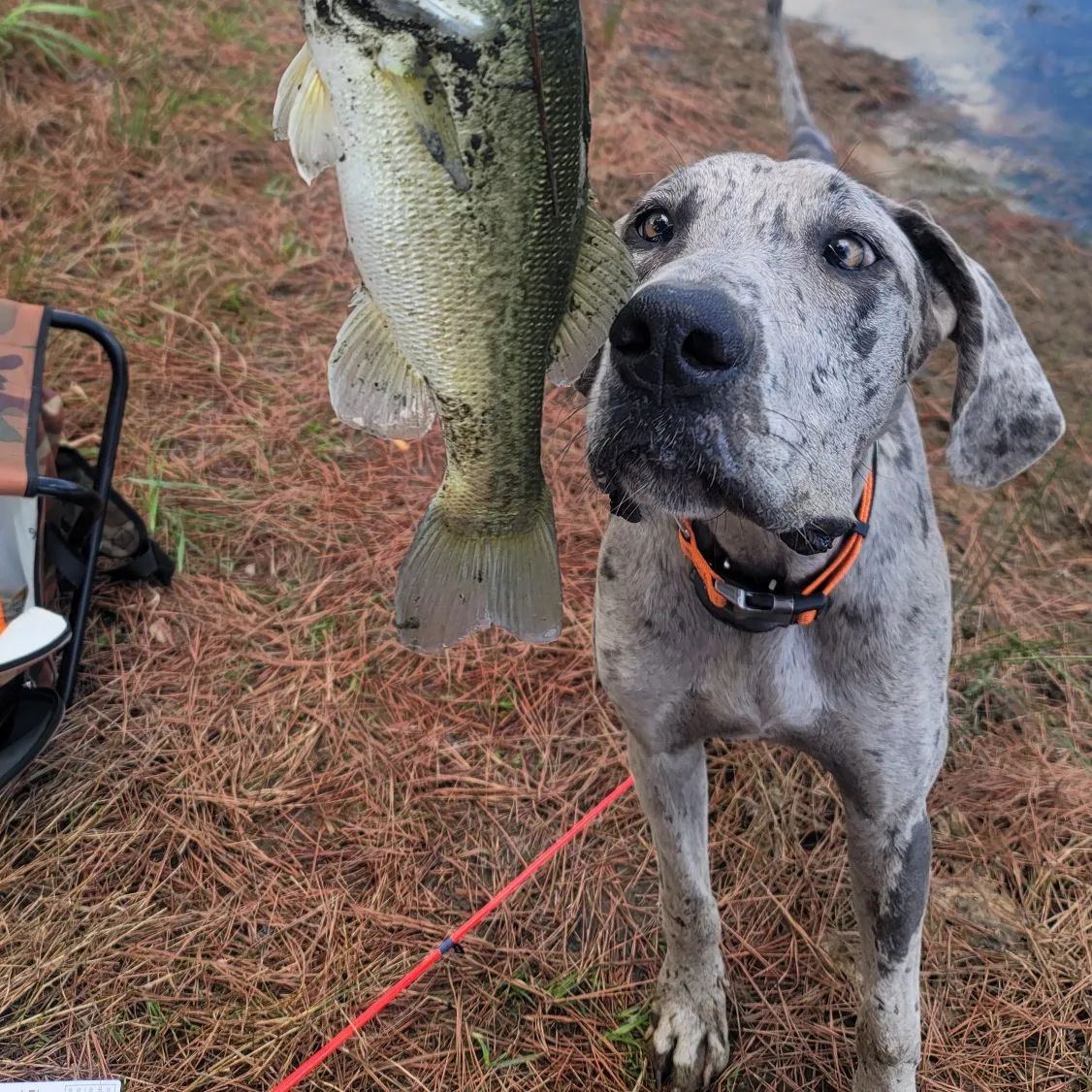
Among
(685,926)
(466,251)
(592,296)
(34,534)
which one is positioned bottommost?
(685,926)

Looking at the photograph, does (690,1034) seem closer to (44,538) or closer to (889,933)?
(889,933)

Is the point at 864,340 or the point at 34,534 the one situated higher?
the point at 864,340

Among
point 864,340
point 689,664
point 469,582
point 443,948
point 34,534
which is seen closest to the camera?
point 469,582

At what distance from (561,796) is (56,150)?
4.35m

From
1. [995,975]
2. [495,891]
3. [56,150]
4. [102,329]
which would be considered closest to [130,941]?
[495,891]

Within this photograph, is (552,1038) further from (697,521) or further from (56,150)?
(56,150)

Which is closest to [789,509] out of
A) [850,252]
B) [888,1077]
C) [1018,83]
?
[850,252]

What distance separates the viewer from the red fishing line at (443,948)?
2.48m

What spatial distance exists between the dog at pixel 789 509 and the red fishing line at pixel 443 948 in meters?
0.51

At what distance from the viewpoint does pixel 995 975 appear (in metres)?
2.73

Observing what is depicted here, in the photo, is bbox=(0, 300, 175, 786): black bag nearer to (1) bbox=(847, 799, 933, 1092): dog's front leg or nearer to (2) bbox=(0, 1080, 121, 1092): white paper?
(2) bbox=(0, 1080, 121, 1092): white paper

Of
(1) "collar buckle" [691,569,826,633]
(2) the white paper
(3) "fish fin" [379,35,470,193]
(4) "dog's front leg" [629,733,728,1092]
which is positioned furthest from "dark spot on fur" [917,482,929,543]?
(2) the white paper

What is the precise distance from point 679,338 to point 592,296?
143mm

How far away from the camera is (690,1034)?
2488 millimetres
